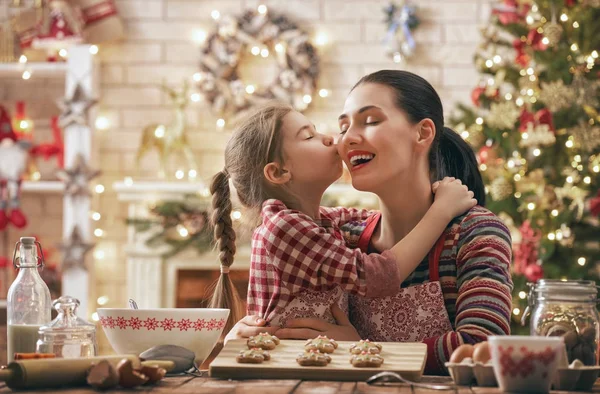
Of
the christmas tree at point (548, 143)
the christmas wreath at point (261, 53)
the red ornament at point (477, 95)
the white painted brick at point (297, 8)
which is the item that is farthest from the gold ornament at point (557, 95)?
the white painted brick at point (297, 8)

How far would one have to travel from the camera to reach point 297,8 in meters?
5.25

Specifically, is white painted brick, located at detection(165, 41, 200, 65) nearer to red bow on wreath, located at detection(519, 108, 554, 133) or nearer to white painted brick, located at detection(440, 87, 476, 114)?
white painted brick, located at detection(440, 87, 476, 114)

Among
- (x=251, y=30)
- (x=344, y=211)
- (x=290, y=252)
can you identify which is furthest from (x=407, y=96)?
(x=251, y=30)

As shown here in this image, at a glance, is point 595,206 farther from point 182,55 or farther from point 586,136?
point 182,55

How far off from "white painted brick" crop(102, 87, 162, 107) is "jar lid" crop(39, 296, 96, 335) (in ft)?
12.9

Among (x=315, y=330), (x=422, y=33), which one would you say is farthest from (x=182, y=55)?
(x=315, y=330)

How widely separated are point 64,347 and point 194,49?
4.04 metres

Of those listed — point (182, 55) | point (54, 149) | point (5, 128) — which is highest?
point (182, 55)

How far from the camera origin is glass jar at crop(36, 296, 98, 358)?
1.40m

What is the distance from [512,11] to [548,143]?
722mm

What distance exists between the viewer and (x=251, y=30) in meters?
5.23

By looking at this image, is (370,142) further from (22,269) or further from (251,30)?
(251,30)

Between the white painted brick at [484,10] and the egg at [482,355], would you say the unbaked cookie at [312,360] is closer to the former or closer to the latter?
the egg at [482,355]

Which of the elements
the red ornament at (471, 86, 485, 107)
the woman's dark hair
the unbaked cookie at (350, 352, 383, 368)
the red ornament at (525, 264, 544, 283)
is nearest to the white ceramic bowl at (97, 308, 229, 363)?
the unbaked cookie at (350, 352, 383, 368)
